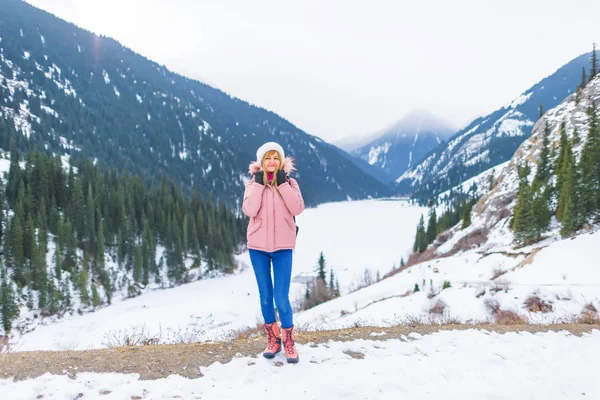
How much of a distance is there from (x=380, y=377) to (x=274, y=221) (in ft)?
8.72

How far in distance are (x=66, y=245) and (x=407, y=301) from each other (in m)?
63.5

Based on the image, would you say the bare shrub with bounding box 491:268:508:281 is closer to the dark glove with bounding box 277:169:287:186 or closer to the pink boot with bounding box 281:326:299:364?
the pink boot with bounding box 281:326:299:364

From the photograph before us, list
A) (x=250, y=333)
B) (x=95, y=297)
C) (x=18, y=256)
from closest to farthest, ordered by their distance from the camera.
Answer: (x=250, y=333), (x=18, y=256), (x=95, y=297)

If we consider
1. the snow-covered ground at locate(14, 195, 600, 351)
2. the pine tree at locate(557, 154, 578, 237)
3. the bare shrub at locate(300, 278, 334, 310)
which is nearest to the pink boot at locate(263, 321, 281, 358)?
the snow-covered ground at locate(14, 195, 600, 351)

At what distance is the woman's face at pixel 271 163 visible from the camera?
4.97 metres

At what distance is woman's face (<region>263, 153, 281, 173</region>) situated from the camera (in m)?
4.97

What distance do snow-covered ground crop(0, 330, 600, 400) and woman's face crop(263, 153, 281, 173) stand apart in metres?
2.92

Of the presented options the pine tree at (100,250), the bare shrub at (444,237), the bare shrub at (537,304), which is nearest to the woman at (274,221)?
the bare shrub at (537,304)

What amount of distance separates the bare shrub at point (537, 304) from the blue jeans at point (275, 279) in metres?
10.5

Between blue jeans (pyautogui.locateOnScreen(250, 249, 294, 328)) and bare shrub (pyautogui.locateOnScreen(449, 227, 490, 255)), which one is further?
bare shrub (pyautogui.locateOnScreen(449, 227, 490, 255))

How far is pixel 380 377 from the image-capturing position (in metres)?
4.60

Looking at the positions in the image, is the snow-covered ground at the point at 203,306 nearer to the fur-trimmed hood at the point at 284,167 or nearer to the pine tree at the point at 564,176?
the fur-trimmed hood at the point at 284,167

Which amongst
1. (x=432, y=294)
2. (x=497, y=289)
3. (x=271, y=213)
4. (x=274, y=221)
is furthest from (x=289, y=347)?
Answer: (x=432, y=294)

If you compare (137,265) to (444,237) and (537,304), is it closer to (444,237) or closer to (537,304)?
(444,237)
